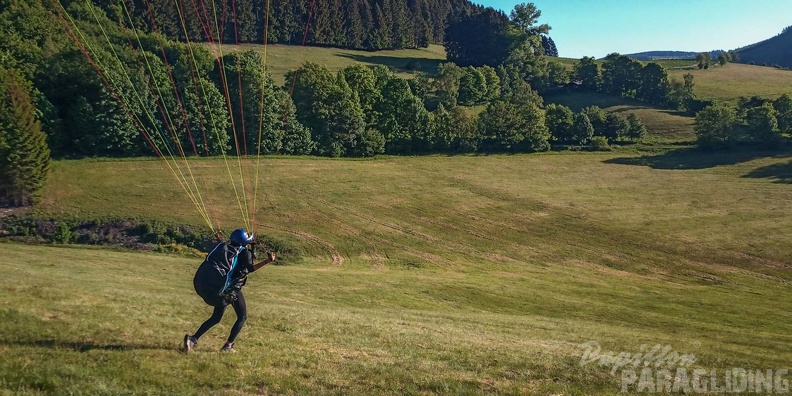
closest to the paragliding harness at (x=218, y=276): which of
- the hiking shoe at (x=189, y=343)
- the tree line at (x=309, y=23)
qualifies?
the hiking shoe at (x=189, y=343)

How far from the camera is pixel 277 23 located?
483 feet

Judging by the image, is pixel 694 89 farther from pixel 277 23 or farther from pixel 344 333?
pixel 344 333

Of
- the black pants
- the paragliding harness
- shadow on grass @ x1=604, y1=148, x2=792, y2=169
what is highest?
the paragliding harness

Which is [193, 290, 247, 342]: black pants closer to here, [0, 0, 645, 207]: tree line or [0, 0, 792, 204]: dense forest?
[0, 0, 792, 204]: dense forest

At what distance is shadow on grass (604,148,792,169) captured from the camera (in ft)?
291

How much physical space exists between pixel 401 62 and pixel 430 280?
131m

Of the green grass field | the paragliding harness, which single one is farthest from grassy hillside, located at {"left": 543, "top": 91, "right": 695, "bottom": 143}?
the paragliding harness

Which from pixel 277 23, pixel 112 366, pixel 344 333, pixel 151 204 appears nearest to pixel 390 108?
pixel 151 204

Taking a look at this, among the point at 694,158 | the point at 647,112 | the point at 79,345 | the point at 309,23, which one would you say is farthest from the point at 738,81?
the point at 79,345

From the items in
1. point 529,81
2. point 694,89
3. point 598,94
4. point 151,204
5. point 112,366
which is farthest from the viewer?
point 529,81

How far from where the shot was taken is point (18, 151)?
53.1m

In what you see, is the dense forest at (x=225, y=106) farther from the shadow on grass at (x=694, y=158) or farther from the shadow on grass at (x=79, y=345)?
the shadow on grass at (x=79, y=345)

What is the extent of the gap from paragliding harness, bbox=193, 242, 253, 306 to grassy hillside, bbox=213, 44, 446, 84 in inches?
4112

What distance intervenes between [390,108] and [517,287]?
206 feet
